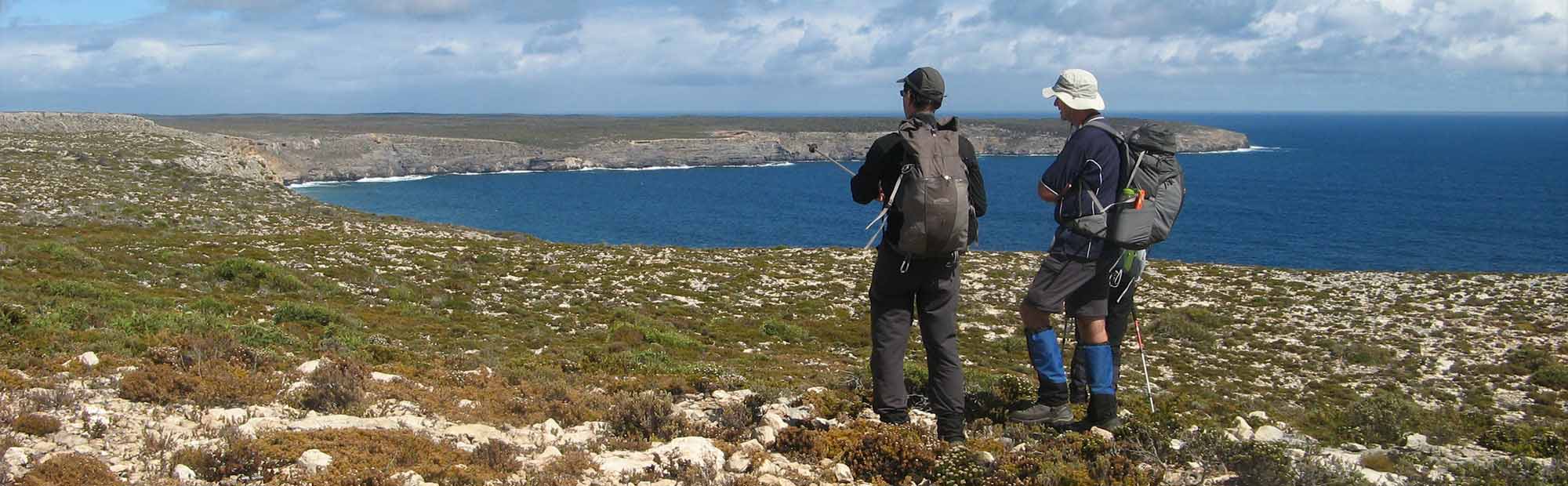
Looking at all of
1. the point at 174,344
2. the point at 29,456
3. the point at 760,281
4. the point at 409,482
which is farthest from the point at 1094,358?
the point at 760,281

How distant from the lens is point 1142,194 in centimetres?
654

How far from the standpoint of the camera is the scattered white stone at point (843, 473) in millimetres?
6066

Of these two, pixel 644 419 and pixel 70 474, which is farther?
pixel 644 419

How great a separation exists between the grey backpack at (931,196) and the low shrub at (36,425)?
5649mm

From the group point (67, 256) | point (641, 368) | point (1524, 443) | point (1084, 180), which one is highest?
point (1084, 180)

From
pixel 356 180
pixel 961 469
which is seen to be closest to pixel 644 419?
pixel 961 469

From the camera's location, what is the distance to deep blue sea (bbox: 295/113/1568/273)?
264 feet

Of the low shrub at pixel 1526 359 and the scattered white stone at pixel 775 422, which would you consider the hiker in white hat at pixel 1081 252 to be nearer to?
the scattered white stone at pixel 775 422

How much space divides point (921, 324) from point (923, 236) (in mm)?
1016

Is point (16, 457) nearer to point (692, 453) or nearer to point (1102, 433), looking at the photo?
point (692, 453)

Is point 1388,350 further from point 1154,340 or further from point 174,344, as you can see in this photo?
point 174,344

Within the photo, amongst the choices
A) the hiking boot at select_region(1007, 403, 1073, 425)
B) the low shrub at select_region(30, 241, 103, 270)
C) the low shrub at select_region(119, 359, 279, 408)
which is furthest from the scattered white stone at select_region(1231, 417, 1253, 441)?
the low shrub at select_region(30, 241, 103, 270)

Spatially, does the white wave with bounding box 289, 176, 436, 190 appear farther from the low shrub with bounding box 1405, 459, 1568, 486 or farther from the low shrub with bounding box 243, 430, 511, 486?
the low shrub with bounding box 1405, 459, 1568, 486

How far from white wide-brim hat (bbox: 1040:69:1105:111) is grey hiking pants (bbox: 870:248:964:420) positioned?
1489mm
